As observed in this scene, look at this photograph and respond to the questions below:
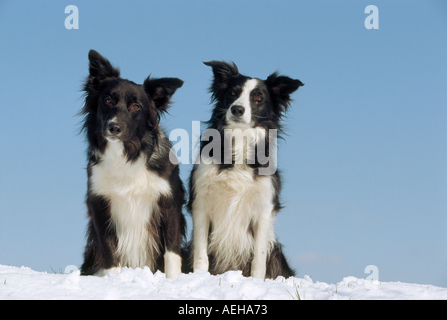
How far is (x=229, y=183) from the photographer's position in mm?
6633

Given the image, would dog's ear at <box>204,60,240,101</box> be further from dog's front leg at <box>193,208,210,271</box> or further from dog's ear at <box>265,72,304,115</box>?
dog's front leg at <box>193,208,210,271</box>

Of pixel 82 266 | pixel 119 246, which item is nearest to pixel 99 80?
pixel 119 246

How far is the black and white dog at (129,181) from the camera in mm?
6082

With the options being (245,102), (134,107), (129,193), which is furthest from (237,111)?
(129,193)

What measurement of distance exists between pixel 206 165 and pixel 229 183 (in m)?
0.45

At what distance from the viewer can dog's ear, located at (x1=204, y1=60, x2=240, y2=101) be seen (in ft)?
23.1

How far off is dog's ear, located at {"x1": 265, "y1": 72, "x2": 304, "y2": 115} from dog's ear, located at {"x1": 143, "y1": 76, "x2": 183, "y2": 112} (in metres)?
1.50

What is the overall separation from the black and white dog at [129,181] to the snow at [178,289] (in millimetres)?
1049

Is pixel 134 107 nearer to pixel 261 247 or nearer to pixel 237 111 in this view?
pixel 237 111

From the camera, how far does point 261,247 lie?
6.69 meters

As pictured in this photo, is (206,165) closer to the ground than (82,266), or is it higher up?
higher up

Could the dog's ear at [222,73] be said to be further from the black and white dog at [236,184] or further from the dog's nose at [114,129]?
the dog's nose at [114,129]

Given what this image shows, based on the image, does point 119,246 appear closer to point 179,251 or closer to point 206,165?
point 179,251

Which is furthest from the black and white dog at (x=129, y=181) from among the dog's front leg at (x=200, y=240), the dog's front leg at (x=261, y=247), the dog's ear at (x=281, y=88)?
the dog's ear at (x=281, y=88)
